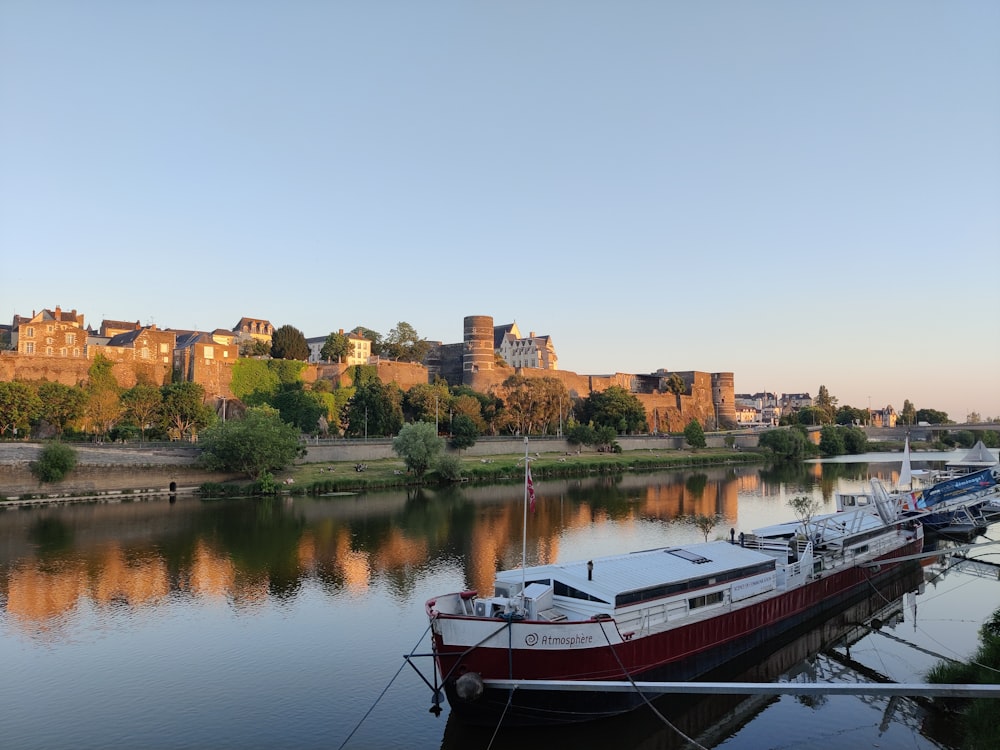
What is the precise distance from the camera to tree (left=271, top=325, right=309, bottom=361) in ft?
287

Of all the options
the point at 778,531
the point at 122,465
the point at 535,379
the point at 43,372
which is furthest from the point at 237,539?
the point at 535,379

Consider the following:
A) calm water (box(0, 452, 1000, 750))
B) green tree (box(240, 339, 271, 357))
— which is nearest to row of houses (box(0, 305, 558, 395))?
green tree (box(240, 339, 271, 357))

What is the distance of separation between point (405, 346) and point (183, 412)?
4547 cm

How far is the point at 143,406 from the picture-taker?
6128 centimetres

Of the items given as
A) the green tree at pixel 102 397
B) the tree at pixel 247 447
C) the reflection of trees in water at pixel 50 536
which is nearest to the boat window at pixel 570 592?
the reflection of trees in water at pixel 50 536

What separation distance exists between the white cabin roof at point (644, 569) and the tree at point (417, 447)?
3873 cm

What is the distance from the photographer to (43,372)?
65.8 metres

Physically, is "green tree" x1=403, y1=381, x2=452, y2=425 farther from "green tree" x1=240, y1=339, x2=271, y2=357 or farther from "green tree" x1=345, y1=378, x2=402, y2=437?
"green tree" x1=240, y1=339, x2=271, y2=357

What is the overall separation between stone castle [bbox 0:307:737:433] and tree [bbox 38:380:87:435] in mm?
8897

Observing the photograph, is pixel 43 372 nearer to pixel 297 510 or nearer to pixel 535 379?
pixel 297 510

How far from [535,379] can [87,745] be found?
73329 millimetres

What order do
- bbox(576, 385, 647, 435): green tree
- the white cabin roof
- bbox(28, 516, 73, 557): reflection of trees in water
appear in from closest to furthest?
the white cabin roof → bbox(28, 516, 73, 557): reflection of trees in water → bbox(576, 385, 647, 435): green tree

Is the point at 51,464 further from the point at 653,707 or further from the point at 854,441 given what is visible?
the point at 854,441

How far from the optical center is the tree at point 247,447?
52.4 m
